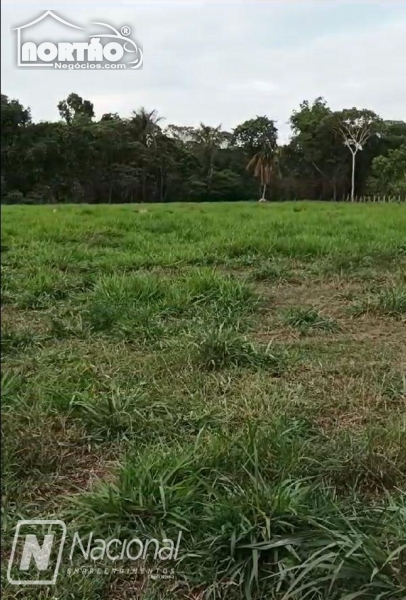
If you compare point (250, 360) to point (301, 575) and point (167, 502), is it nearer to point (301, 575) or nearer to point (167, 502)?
point (167, 502)

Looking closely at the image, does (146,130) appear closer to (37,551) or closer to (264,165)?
(37,551)

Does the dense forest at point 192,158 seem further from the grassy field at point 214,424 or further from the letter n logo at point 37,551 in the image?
the letter n logo at point 37,551

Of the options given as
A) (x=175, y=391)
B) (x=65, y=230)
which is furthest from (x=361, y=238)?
(x=175, y=391)

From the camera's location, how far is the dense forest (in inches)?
34.2

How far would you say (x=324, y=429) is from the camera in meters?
1.72

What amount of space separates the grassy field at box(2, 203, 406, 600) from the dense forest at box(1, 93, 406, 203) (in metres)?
0.16

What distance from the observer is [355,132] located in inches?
400

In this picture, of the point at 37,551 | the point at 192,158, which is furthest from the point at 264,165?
the point at 37,551

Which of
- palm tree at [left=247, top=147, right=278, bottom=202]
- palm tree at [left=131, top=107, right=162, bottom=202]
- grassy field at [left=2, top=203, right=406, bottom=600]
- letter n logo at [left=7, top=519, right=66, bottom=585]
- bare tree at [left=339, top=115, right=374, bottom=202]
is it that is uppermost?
bare tree at [left=339, top=115, right=374, bottom=202]

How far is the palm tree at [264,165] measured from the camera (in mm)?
9587

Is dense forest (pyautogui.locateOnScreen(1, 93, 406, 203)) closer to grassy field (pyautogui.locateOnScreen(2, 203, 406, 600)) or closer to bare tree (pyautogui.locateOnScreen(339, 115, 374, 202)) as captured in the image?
bare tree (pyautogui.locateOnScreen(339, 115, 374, 202))

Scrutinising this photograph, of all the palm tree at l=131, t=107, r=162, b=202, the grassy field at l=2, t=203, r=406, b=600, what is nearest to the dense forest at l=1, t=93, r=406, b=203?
the palm tree at l=131, t=107, r=162, b=202

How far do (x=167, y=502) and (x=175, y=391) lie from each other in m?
0.70

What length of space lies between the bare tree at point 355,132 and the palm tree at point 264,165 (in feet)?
4.52
